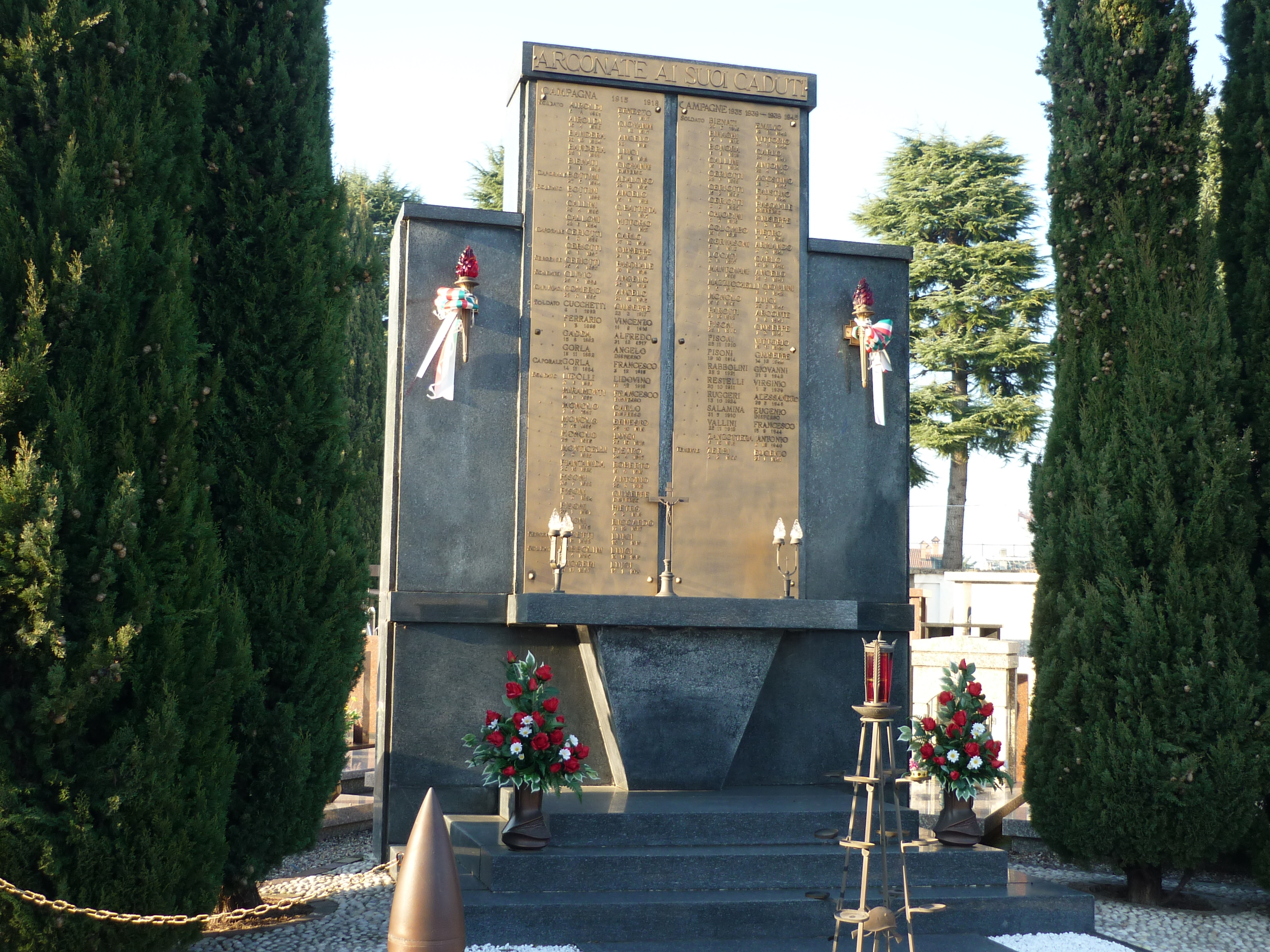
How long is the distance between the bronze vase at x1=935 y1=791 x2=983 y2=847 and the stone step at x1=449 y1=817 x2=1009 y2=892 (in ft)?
0.27

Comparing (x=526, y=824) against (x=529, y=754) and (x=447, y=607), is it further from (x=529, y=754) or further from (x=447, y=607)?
(x=447, y=607)

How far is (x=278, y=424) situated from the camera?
6.64 metres

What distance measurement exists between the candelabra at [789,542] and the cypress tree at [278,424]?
9.03 feet

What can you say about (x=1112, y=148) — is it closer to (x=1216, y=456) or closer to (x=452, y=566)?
(x=1216, y=456)

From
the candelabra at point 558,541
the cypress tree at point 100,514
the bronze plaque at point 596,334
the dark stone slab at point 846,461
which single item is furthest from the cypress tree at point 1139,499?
the cypress tree at point 100,514

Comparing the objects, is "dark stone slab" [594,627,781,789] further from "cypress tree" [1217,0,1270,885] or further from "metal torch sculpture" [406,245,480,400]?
"cypress tree" [1217,0,1270,885]

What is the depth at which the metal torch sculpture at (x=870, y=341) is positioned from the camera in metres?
8.34

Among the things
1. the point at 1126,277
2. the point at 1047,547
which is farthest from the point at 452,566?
the point at 1126,277

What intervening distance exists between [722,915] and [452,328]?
4005 mm

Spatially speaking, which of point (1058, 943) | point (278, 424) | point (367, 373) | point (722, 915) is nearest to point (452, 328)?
point (278, 424)

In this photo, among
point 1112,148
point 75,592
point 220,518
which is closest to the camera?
point 75,592

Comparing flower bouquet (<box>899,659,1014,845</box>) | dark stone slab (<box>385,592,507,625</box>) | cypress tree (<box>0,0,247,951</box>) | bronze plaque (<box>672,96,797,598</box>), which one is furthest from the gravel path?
cypress tree (<box>0,0,247,951</box>)

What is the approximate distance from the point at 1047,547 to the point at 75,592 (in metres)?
5.85

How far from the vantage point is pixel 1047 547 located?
7.86m
